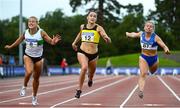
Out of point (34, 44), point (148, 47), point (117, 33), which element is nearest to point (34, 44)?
point (34, 44)

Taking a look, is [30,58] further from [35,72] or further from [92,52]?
[92,52]

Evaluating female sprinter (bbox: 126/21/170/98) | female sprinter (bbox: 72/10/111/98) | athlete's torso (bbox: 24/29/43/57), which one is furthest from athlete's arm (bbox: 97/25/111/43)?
athlete's torso (bbox: 24/29/43/57)

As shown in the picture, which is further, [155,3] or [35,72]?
[155,3]

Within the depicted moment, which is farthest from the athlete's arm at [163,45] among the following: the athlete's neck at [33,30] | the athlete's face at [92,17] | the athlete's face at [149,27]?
the athlete's neck at [33,30]

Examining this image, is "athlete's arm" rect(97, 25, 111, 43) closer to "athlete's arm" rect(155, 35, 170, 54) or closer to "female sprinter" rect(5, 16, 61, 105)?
"female sprinter" rect(5, 16, 61, 105)

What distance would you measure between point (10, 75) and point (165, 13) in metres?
81.0

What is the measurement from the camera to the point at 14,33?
391 feet

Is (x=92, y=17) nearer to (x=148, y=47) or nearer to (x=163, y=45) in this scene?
(x=148, y=47)

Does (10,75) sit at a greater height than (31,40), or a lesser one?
lesser

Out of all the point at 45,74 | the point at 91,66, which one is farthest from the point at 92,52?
the point at 45,74

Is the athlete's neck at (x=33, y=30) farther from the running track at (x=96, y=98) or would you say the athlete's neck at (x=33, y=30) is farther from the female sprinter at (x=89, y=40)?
the running track at (x=96, y=98)

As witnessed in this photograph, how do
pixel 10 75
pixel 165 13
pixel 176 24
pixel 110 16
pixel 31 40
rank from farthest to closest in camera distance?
pixel 165 13, pixel 176 24, pixel 110 16, pixel 10 75, pixel 31 40

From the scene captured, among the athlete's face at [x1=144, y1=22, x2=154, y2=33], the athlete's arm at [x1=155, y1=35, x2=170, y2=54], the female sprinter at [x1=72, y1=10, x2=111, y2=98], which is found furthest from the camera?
the athlete's face at [x1=144, y1=22, x2=154, y2=33]

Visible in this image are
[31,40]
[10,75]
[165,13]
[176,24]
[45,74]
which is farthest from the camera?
[165,13]
